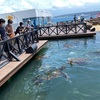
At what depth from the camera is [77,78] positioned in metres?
6.96

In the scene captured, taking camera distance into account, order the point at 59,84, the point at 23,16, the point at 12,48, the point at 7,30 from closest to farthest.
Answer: the point at 59,84, the point at 12,48, the point at 7,30, the point at 23,16

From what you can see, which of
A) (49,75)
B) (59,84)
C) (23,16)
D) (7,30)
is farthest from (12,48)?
(23,16)

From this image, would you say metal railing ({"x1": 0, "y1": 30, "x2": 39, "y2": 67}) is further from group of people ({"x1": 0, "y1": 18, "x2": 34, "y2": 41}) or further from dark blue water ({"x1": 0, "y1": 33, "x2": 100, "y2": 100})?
dark blue water ({"x1": 0, "y1": 33, "x2": 100, "y2": 100})

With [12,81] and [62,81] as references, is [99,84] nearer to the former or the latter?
[62,81]

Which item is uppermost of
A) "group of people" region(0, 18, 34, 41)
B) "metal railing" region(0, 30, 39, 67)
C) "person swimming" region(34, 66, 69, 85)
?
"group of people" region(0, 18, 34, 41)

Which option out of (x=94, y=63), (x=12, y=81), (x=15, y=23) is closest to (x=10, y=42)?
(x=12, y=81)

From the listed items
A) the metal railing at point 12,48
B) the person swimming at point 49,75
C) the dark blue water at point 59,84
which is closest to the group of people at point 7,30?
the metal railing at point 12,48

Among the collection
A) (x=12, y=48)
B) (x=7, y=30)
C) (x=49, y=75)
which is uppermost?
(x=7, y=30)

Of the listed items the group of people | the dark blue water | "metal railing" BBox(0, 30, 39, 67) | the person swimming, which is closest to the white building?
"metal railing" BBox(0, 30, 39, 67)

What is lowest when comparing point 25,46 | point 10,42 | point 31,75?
point 31,75

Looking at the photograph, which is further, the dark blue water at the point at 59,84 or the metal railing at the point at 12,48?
the metal railing at the point at 12,48

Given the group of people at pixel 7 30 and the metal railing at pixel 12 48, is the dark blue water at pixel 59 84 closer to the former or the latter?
the metal railing at pixel 12 48

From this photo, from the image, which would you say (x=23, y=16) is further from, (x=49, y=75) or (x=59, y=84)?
(x=59, y=84)

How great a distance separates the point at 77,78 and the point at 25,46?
431 centimetres
